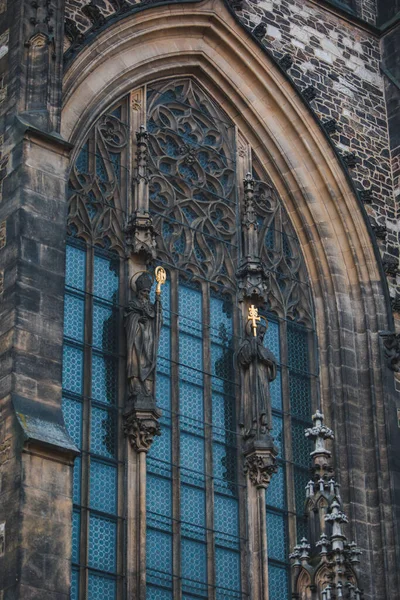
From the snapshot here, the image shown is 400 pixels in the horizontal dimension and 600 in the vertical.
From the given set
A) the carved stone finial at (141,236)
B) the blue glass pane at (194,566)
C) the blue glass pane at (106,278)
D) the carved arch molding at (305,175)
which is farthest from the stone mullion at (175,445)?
the carved arch molding at (305,175)

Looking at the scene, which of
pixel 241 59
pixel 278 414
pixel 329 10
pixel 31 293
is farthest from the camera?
pixel 329 10

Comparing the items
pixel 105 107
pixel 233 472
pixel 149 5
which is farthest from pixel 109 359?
pixel 149 5

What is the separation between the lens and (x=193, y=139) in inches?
974

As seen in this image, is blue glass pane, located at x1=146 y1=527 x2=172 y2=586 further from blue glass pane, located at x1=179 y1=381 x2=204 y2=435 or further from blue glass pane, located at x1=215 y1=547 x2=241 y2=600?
blue glass pane, located at x1=179 y1=381 x2=204 y2=435

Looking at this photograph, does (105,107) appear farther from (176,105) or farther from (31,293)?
(31,293)

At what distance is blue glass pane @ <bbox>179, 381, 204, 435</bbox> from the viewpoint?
22281 mm

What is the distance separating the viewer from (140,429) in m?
21.3

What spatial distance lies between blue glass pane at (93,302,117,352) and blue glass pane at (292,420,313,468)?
294 centimetres

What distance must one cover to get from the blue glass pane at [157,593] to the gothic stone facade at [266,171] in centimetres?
42

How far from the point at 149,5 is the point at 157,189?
2584 mm

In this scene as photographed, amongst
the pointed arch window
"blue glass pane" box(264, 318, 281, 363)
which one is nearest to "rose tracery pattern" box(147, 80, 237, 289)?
the pointed arch window

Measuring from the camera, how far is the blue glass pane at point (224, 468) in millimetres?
22172

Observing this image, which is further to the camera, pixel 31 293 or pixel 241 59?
pixel 241 59

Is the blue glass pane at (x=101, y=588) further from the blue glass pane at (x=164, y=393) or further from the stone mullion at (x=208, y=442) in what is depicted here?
the blue glass pane at (x=164, y=393)
